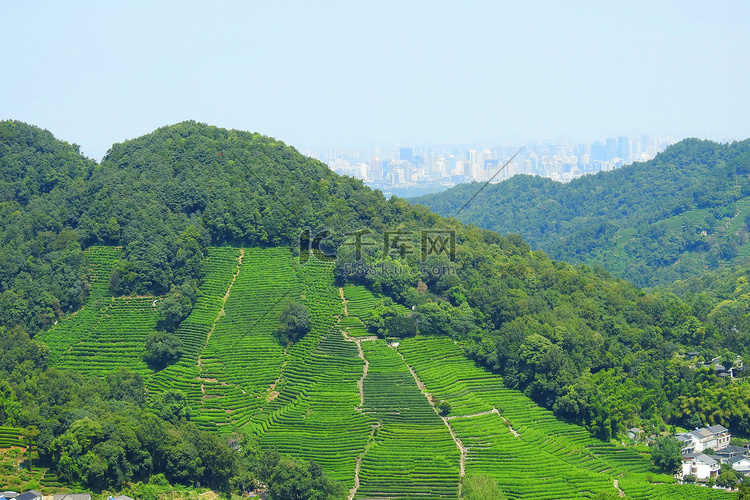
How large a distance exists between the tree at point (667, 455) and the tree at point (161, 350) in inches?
809

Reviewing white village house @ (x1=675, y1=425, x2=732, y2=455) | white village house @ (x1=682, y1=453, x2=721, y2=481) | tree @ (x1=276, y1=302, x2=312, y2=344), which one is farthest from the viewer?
tree @ (x1=276, y1=302, x2=312, y2=344)

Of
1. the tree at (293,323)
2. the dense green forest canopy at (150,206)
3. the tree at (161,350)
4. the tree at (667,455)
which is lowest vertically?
the tree at (667,455)

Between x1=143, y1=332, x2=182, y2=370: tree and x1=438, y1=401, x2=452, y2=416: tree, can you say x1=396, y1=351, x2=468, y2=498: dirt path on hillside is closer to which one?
x1=438, y1=401, x2=452, y2=416: tree

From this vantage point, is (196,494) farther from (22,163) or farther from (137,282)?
(22,163)

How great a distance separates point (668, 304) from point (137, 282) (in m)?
28.1

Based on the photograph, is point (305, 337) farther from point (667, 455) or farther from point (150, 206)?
point (667, 455)

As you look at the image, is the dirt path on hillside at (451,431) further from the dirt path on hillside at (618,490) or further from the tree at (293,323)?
the dirt path on hillside at (618,490)

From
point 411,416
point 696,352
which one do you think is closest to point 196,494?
point 411,416

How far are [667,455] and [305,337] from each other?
16.2 meters

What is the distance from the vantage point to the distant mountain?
257ft

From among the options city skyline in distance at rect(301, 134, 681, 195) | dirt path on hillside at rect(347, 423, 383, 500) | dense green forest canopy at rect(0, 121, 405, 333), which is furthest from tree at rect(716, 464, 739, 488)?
city skyline in distance at rect(301, 134, 681, 195)

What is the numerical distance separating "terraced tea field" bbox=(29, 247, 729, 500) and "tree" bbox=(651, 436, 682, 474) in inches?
21.3

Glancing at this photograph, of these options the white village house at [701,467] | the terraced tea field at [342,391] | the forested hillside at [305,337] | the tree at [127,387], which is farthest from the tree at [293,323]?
the white village house at [701,467]

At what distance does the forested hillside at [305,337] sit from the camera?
98.7 feet
